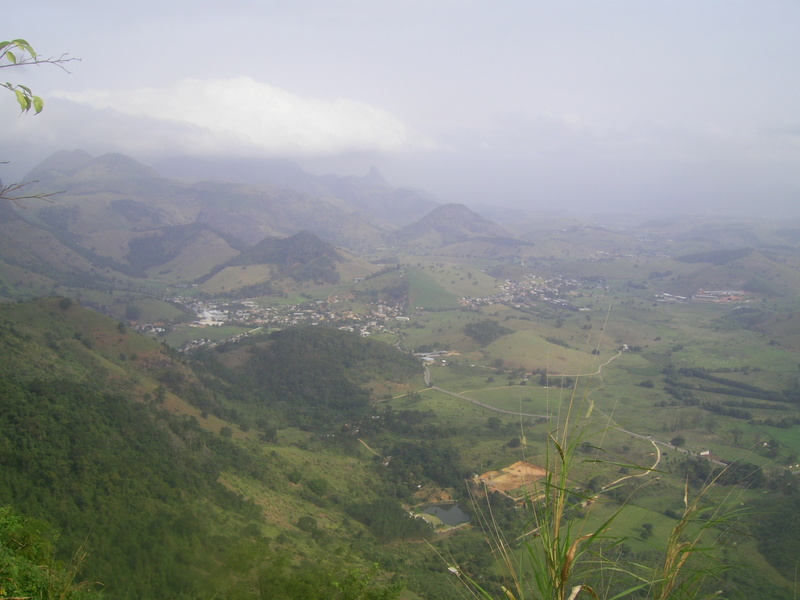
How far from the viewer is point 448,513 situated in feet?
109

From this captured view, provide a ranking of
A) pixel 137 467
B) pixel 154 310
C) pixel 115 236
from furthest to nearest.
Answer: pixel 115 236 → pixel 154 310 → pixel 137 467

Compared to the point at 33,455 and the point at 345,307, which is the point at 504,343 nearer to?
the point at 345,307

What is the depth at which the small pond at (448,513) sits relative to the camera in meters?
31.9

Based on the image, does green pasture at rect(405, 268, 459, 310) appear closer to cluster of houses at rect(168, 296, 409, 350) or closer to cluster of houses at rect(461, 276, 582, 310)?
cluster of houses at rect(461, 276, 582, 310)

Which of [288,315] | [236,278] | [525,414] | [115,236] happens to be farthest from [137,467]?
[115,236]

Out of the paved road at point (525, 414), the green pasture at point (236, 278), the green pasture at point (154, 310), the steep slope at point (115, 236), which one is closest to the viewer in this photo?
the paved road at point (525, 414)

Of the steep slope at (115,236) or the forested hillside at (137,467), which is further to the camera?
the steep slope at (115,236)

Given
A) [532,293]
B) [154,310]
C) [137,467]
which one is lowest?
[154,310]

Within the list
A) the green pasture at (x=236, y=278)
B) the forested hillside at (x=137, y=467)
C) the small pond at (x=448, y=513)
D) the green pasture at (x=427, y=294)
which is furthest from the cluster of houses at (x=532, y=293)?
the small pond at (x=448, y=513)

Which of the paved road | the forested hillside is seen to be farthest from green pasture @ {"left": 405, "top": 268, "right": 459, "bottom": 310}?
the forested hillside

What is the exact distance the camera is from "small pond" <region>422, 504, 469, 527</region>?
31922 mm

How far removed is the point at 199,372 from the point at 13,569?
43.8m

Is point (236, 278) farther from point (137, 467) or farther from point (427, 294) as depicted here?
point (137, 467)

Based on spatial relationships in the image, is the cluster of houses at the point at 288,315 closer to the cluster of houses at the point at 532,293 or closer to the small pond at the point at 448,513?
the cluster of houses at the point at 532,293
